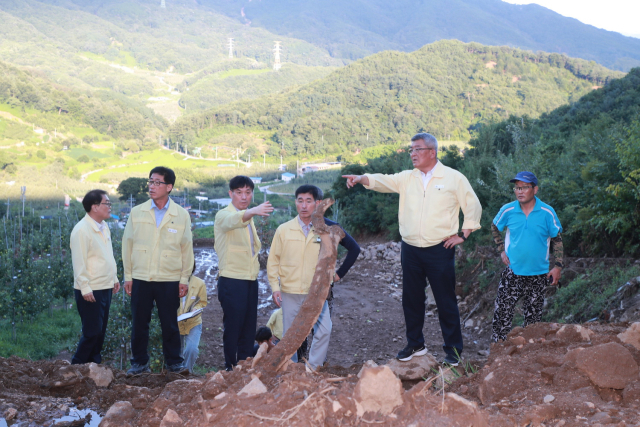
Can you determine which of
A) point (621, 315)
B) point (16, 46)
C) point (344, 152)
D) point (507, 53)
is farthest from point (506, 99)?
point (16, 46)

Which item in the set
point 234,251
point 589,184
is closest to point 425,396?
point 234,251

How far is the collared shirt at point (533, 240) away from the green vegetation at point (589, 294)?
1449mm

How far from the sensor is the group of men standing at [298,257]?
3.72 metres

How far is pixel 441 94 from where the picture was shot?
80250mm

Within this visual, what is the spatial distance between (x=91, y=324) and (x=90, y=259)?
0.56 metres

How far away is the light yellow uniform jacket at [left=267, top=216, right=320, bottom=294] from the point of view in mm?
3830

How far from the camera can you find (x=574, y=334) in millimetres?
2998

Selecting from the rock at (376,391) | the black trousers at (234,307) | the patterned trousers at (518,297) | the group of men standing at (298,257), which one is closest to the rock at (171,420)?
the rock at (376,391)

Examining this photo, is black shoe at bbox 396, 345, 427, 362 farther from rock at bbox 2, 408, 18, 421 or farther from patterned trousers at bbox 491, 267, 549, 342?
rock at bbox 2, 408, 18, 421

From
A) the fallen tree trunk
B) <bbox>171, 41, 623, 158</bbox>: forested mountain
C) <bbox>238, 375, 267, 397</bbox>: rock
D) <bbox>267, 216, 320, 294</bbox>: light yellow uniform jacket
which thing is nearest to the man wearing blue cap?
<bbox>267, 216, 320, 294</bbox>: light yellow uniform jacket

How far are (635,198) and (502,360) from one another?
393 cm

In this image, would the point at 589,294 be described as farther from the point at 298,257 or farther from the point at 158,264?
the point at 158,264

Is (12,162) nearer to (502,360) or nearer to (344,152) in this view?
(344,152)

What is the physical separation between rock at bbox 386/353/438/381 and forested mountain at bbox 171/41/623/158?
65379mm
